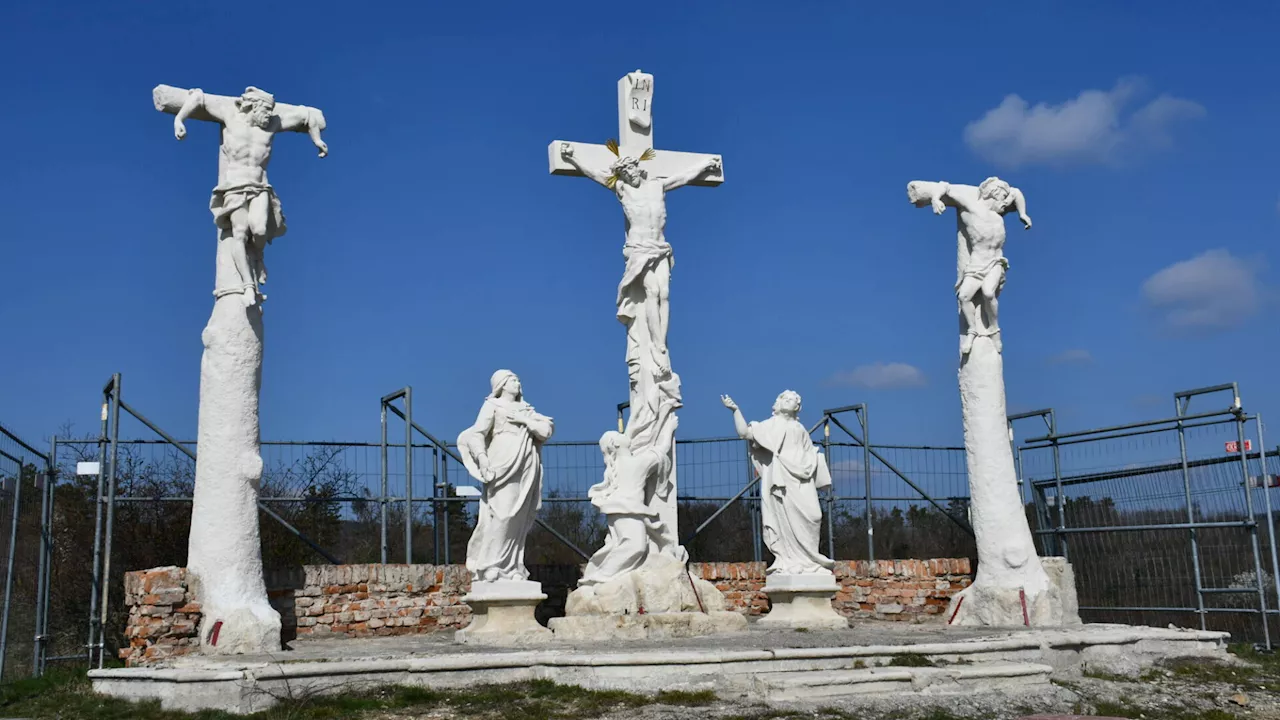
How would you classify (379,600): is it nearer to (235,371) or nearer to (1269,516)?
(235,371)

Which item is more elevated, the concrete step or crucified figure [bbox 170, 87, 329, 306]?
crucified figure [bbox 170, 87, 329, 306]

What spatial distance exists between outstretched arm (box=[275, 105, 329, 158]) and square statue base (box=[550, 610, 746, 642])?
4.45 metres

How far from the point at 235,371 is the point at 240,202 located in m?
1.36

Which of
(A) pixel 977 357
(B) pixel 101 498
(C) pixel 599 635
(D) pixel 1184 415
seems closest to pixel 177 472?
(B) pixel 101 498

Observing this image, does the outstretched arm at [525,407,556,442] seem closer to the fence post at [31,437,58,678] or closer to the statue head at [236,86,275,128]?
the statue head at [236,86,275,128]

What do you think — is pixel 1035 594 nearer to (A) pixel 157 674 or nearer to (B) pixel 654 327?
(B) pixel 654 327

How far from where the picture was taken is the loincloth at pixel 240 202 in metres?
9.87

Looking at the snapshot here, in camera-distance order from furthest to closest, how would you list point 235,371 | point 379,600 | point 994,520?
point 994,520 < point 379,600 < point 235,371

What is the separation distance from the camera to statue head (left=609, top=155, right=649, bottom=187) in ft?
39.0

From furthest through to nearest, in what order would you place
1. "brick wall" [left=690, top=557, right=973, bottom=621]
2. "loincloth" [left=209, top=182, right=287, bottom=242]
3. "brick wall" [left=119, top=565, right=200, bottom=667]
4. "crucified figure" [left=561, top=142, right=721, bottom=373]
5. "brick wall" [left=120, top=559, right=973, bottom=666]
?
"brick wall" [left=690, top=557, right=973, bottom=621] < "crucified figure" [left=561, top=142, right=721, bottom=373] < "loincloth" [left=209, top=182, right=287, bottom=242] < "brick wall" [left=120, top=559, right=973, bottom=666] < "brick wall" [left=119, top=565, right=200, bottom=667]

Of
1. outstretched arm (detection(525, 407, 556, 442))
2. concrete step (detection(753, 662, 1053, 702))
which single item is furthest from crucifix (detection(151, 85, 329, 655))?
concrete step (detection(753, 662, 1053, 702))

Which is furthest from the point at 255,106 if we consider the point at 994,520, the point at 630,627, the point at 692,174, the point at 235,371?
the point at 994,520

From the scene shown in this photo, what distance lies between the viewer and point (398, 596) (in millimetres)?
11445

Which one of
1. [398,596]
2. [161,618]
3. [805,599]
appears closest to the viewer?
[161,618]
